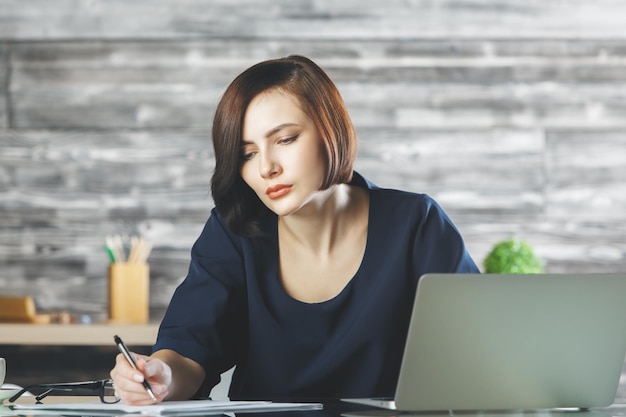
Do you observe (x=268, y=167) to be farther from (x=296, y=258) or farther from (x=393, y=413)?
(x=393, y=413)

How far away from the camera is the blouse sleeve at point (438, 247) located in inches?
59.6

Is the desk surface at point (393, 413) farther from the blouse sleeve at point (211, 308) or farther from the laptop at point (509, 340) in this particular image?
the blouse sleeve at point (211, 308)

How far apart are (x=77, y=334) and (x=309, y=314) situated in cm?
112

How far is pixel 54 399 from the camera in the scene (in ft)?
4.16

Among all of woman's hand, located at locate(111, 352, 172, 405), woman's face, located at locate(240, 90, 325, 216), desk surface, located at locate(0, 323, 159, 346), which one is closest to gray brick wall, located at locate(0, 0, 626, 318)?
desk surface, located at locate(0, 323, 159, 346)

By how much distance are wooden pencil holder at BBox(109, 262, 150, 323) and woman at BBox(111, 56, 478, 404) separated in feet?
3.24

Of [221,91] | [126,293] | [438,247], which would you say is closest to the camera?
[438,247]

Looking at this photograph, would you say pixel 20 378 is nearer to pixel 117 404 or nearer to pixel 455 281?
pixel 117 404

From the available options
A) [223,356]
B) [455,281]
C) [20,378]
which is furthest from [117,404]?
[20,378]

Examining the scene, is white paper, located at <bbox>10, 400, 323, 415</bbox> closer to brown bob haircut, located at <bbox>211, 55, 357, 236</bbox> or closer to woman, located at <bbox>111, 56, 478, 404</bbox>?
woman, located at <bbox>111, 56, 478, 404</bbox>

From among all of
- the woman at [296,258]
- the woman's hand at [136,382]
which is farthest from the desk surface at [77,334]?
the woman's hand at [136,382]

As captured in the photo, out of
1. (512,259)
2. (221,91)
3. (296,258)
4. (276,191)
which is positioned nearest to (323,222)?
(296,258)

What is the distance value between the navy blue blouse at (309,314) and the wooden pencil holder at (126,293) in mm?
999

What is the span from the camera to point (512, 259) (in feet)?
8.06
